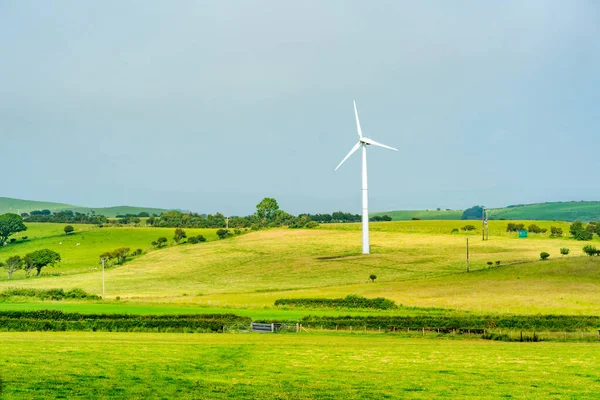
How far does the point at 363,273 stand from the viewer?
12525 centimetres

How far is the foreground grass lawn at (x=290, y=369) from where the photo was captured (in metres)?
33.2

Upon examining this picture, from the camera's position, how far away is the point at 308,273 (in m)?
129

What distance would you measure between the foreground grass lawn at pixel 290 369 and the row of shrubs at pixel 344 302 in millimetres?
31076

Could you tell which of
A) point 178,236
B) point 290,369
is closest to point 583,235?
point 178,236

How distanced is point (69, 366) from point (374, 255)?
106679 mm

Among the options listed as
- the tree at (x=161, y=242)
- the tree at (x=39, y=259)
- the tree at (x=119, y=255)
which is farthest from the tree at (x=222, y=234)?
the tree at (x=39, y=259)

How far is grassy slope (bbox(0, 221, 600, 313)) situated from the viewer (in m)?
95.4

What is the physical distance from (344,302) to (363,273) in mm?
35955

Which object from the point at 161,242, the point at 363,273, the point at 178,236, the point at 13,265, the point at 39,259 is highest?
the point at 178,236

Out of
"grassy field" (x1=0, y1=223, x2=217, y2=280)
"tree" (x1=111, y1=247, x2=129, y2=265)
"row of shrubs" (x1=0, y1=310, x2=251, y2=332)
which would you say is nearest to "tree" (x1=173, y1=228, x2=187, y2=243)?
"grassy field" (x1=0, y1=223, x2=217, y2=280)

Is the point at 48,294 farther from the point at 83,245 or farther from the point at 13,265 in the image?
the point at 83,245

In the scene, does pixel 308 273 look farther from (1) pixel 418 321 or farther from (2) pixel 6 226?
(2) pixel 6 226

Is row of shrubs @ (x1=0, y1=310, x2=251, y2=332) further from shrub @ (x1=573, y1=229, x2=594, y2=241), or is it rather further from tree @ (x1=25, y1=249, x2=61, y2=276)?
shrub @ (x1=573, y1=229, x2=594, y2=241)

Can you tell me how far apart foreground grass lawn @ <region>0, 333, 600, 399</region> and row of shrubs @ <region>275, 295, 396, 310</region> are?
102 ft
